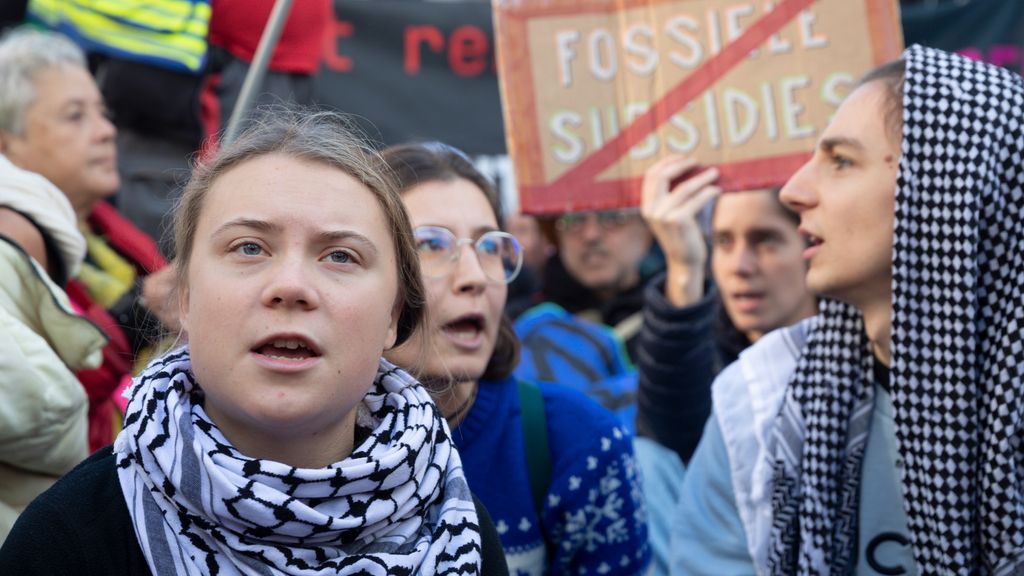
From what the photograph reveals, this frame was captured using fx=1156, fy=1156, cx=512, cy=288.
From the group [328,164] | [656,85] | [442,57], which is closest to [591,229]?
[442,57]

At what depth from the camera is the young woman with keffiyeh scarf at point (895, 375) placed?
2660mm

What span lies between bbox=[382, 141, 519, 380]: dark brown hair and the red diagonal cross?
0.55 meters

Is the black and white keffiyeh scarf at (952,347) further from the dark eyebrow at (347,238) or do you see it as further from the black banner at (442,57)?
the black banner at (442,57)

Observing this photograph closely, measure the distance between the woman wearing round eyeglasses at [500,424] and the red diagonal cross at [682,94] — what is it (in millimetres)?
707

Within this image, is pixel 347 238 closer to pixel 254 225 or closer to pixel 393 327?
pixel 254 225

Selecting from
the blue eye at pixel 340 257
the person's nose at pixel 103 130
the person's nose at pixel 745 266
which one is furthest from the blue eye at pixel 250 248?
the person's nose at pixel 745 266

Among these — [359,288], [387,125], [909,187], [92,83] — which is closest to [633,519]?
[909,187]

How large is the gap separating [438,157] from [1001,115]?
1.42 metres

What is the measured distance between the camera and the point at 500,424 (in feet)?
9.75

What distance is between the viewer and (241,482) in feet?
5.93

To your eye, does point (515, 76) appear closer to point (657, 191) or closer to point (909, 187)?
point (657, 191)

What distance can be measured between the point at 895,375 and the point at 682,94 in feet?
4.44

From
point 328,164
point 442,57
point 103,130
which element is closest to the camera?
point 328,164

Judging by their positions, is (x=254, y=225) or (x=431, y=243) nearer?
(x=254, y=225)
